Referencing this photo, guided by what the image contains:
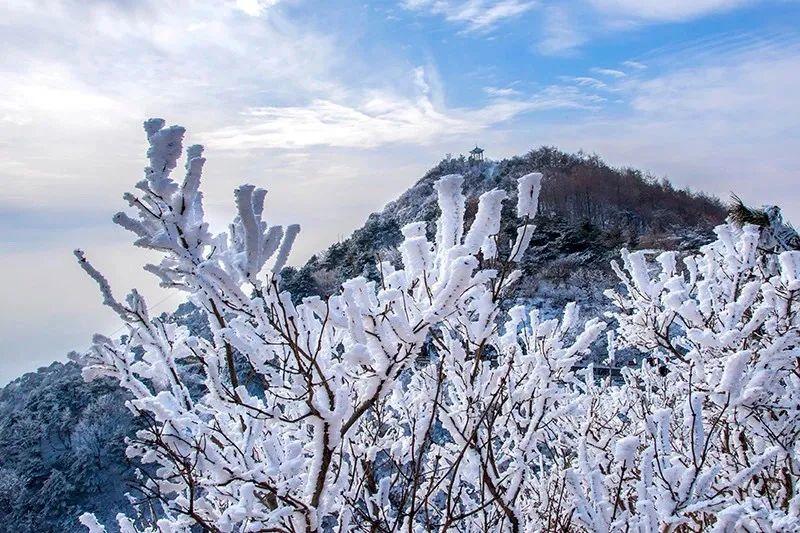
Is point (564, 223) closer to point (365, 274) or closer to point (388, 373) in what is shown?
point (365, 274)

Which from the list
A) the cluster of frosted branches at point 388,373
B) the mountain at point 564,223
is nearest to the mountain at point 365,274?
the mountain at point 564,223

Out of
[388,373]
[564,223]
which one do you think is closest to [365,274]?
[388,373]

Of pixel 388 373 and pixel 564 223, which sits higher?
pixel 388 373

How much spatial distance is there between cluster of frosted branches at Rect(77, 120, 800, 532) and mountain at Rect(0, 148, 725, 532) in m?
2.12

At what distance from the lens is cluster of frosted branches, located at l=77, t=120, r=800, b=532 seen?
157 cm

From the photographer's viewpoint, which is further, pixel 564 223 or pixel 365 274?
pixel 564 223

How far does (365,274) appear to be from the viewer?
940cm

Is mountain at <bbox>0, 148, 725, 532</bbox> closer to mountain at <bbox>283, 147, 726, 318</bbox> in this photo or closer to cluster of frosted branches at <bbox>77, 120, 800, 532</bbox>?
mountain at <bbox>283, 147, 726, 318</bbox>

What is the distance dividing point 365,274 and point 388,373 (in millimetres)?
7748

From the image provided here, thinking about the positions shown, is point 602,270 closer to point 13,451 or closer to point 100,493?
point 100,493

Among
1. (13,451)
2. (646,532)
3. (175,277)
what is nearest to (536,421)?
(646,532)

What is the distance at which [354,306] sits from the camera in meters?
1.62

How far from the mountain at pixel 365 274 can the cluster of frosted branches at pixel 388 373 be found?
6.94 ft

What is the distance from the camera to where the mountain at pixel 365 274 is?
1381 centimetres
